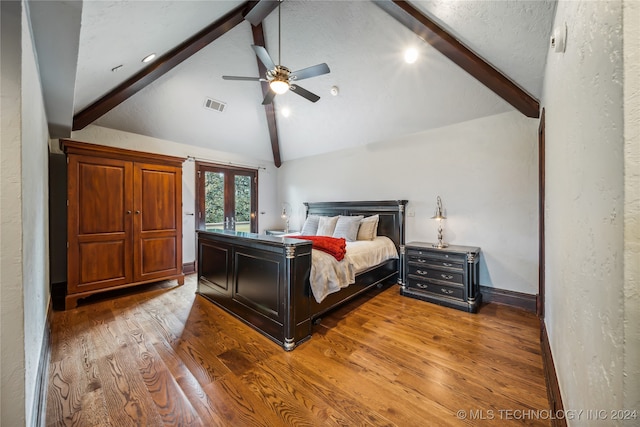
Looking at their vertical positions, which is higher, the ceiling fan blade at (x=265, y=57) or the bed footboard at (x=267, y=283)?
the ceiling fan blade at (x=265, y=57)

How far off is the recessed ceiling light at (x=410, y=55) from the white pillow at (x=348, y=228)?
2.30 m

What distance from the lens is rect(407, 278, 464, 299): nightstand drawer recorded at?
310 centimetres

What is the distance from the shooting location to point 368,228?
13.6 ft

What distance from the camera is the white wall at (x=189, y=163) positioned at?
3816 millimetres

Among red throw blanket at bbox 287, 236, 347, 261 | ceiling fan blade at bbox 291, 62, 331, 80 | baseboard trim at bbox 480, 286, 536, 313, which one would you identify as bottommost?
baseboard trim at bbox 480, 286, 536, 313

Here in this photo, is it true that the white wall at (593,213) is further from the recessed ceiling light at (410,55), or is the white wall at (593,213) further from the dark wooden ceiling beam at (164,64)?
the dark wooden ceiling beam at (164,64)

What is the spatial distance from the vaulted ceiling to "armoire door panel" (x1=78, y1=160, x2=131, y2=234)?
58 centimetres

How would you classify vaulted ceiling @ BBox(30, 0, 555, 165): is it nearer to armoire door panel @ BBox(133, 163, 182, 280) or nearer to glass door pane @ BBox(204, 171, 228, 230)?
glass door pane @ BBox(204, 171, 228, 230)

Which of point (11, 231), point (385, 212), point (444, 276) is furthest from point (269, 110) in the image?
point (11, 231)

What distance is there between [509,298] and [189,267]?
5.06 meters

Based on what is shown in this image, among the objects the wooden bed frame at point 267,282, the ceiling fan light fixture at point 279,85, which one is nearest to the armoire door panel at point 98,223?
the wooden bed frame at point 267,282

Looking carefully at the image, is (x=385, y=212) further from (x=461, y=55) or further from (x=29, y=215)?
(x=29, y=215)

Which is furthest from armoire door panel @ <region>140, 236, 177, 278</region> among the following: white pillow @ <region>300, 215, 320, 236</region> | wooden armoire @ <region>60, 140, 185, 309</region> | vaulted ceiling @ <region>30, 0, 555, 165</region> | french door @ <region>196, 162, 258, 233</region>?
white pillow @ <region>300, 215, 320, 236</region>

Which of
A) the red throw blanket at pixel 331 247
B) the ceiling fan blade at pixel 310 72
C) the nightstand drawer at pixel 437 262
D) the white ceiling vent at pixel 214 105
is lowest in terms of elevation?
the nightstand drawer at pixel 437 262
